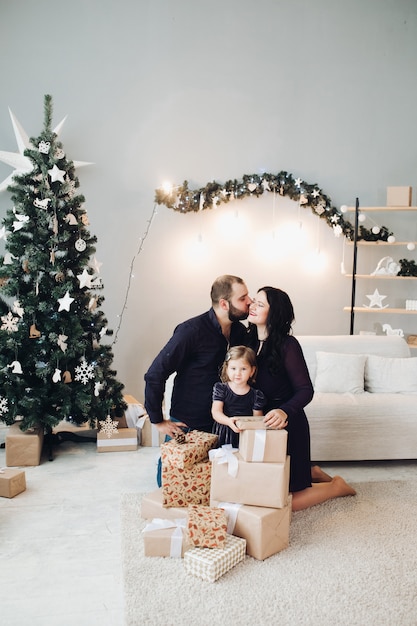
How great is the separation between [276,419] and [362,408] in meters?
1.27

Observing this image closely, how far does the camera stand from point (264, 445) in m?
2.66

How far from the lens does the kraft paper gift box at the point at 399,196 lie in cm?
514

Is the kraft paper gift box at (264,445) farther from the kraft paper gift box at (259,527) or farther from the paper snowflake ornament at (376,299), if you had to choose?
the paper snowflake ornament at (376,299)

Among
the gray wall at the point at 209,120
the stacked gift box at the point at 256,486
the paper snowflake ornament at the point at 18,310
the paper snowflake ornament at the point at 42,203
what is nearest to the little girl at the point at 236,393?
the stacked gift box at the point at 256,486

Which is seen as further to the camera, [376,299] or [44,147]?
[376,299]

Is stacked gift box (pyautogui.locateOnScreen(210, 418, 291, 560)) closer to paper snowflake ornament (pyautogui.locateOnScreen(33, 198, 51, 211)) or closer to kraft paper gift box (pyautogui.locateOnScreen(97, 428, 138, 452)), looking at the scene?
kraft paper gift box (pyautogui.locateOnScreen(97, 428, 138, 452))

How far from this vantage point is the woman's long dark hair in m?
3.07

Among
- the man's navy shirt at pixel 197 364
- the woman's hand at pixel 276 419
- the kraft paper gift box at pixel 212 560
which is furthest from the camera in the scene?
the man's navy shirt at pixel 197 364

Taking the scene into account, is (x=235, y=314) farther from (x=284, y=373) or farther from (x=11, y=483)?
(x=11, y=483)

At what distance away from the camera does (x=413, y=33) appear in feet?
17.8

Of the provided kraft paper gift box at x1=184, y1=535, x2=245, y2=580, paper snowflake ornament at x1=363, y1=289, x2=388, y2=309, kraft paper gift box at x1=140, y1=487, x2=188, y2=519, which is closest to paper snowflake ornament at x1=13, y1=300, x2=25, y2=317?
kraft paper gift box at x1=140, y1=487, x2=188, y2=519

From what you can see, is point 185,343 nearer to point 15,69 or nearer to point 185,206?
point 185,206

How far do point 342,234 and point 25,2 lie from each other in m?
3.26

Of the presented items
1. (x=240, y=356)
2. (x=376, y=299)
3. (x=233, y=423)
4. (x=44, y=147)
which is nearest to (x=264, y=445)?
(x=233, y=423)
